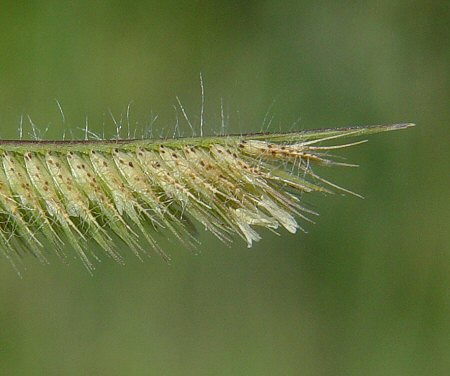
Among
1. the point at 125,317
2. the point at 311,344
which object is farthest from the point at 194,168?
the point at 311,344

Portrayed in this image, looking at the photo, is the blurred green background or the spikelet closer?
the spikelet

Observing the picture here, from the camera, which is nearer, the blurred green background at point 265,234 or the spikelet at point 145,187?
the spikelet at point 145,187

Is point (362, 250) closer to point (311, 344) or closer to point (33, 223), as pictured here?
point (311, 344)

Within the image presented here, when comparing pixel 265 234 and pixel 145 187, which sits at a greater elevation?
pixel 145 187
